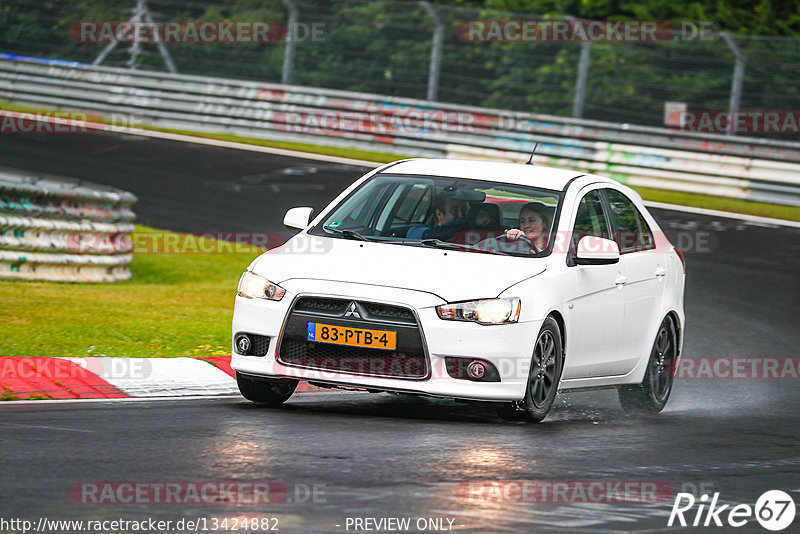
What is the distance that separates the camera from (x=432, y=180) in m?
9.93

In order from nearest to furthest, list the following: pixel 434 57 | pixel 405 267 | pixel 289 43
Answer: pixel 405 267 → pixel 434 57 → pixel 289 43

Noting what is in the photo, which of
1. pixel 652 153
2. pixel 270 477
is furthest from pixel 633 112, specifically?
pixel 270 477

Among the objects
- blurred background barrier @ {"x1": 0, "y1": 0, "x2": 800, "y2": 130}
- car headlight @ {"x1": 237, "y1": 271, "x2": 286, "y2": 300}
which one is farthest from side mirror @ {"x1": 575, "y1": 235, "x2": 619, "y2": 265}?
blurred background barrier @ {"x1": 0, "y1": 0, "x2": 800, "y2": 130}

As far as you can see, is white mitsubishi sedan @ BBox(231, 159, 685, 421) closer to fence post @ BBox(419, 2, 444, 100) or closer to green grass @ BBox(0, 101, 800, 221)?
green grass @ BBox(0, 101, 800, 221)

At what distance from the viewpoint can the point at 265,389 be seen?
9.19 m

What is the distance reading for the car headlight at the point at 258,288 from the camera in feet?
28.6

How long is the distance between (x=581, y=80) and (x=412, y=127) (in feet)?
10.0

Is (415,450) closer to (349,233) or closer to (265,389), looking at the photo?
(265,389)

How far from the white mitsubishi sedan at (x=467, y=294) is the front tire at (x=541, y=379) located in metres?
0.01

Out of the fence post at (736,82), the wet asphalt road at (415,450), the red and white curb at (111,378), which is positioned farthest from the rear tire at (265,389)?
the fence post at (736,82)

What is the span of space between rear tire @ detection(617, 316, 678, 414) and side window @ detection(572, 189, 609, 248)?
97 centimetres

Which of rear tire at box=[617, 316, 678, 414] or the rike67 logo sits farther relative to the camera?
rear tire at box=[617, 316, 678, 414]

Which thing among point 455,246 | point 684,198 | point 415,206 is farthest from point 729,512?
point 684,198

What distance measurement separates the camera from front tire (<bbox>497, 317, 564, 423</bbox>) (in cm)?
873
